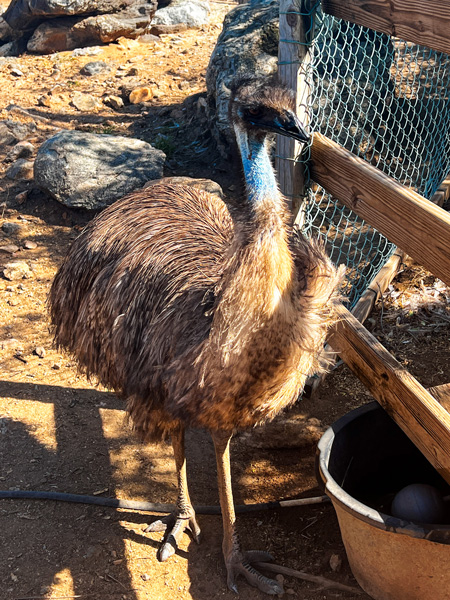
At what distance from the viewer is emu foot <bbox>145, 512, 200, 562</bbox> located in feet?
11.3

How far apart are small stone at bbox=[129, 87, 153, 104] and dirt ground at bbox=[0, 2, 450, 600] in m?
3.35

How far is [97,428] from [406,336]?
218 cm

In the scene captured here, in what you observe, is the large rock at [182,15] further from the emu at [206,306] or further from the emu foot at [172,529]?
the emu foot at [172,529]

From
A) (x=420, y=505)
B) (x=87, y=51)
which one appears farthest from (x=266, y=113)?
(x=87, y=51)

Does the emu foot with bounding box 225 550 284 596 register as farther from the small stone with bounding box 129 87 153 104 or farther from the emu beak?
the small stone with bounding box 129 87 153 104

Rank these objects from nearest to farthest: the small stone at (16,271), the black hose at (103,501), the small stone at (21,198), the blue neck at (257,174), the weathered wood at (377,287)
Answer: the blue neck at (257,174) < the black hose at (103,501) < the weathered wood at (377,287) < the small stone at (16,271) < the small stone at (21,198)

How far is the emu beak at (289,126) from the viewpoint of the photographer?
2.46m

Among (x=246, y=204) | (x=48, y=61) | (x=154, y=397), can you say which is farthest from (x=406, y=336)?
(x=48, y=61)

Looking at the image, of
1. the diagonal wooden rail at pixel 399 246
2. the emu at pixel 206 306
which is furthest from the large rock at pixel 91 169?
the diagonal wooden rail at pixel 399 246

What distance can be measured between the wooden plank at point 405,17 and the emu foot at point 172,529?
2504mm

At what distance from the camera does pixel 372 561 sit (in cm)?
281

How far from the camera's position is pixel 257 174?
2.44 m

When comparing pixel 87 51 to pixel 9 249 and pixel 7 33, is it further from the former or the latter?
pixel 9 249

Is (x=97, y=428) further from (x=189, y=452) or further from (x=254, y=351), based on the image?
(x=254, y=351)
